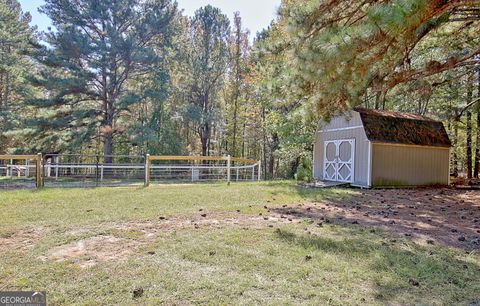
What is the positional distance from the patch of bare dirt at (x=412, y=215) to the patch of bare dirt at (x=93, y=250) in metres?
2.91

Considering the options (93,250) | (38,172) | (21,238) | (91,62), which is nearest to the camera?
(93,250)

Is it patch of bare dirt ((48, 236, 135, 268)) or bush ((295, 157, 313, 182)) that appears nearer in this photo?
patch of bare dirt ((48, 236, 135, 268))

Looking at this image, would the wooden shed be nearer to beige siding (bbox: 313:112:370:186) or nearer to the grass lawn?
beige siding (bbox: 313:112:370:186)

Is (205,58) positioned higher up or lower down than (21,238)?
higher up

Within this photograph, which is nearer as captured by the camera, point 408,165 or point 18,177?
point 408,165

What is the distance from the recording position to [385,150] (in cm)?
1116

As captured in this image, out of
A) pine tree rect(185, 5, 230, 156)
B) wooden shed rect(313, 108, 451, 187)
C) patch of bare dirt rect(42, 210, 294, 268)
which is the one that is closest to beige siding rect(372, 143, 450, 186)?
wooden shed rect(313, 108, 451, 187)

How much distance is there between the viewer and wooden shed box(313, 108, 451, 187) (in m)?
11.0

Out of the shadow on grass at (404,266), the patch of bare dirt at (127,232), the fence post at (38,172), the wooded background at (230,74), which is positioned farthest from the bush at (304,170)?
the shadow on grass at (404,266)

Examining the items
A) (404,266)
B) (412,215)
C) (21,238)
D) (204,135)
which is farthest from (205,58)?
(404,266)

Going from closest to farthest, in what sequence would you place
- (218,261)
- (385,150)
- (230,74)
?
1. (218,261)
2. (385,150)
3. (230,74)

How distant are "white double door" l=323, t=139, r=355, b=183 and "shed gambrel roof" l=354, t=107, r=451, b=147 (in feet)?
2.91

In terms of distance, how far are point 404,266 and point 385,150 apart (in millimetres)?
8820

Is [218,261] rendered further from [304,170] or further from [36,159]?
[304,170]
